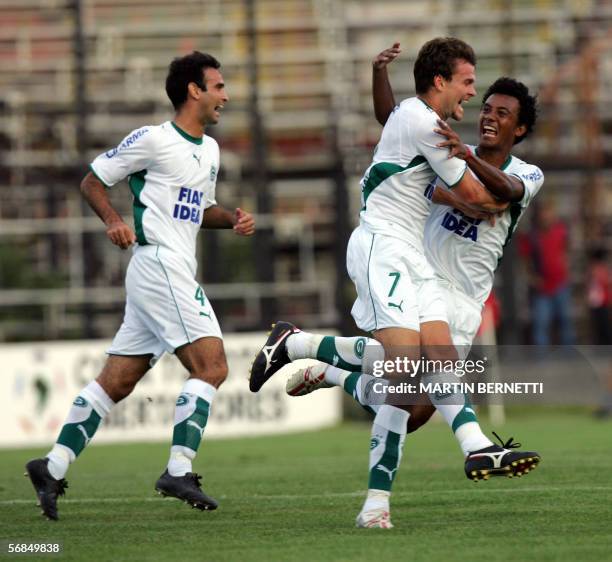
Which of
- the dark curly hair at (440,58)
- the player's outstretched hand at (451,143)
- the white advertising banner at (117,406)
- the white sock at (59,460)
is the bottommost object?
the white advertising banner at (117,406)

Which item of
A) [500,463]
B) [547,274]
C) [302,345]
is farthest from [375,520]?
[547,274]

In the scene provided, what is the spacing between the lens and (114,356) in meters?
8.02

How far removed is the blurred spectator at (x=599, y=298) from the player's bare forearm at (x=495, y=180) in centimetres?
1140

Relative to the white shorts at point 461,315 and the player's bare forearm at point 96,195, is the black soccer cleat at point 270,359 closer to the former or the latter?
the white shorts at point 461,315

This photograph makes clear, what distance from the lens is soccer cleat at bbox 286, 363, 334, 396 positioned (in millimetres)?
7461

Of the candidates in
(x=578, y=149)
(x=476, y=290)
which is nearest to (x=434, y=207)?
(x=476, y=290)

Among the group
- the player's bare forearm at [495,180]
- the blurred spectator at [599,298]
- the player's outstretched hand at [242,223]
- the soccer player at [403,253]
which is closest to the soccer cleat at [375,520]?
the soccer player at [403,253]

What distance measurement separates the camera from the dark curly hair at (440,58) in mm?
7094

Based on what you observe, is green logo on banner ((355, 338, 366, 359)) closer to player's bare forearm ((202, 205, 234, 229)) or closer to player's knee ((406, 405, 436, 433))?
player's knee ((406, 405, 436, 433))

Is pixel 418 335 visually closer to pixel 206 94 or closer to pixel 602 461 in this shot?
pixel 206 94

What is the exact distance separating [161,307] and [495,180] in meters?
2.08

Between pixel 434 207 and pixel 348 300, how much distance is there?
9985mm

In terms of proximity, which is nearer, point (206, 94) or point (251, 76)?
point (206, 94)

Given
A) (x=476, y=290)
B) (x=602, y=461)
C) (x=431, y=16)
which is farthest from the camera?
(x=431, y=16)
